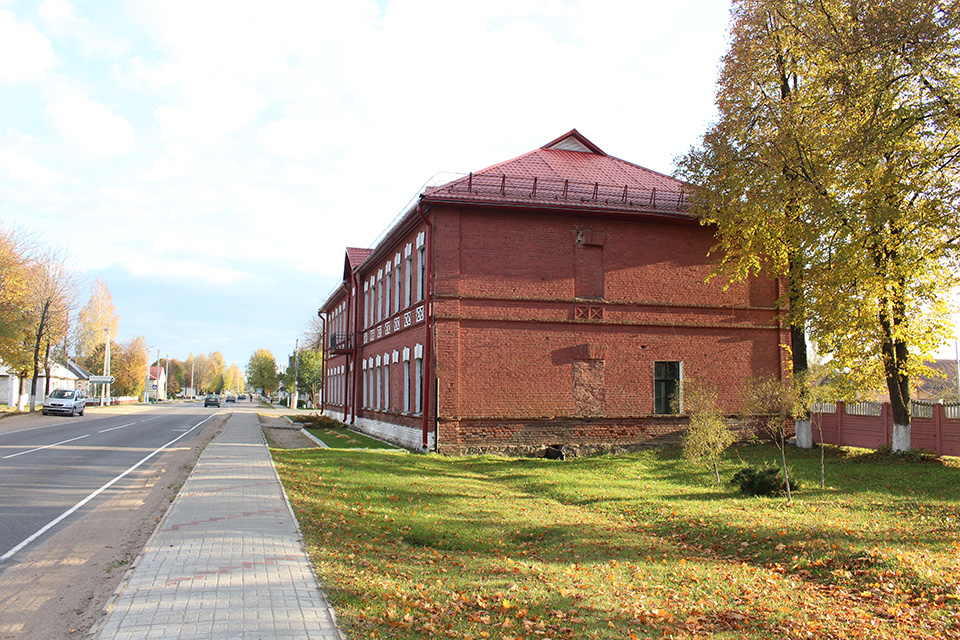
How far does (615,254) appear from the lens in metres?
22.0

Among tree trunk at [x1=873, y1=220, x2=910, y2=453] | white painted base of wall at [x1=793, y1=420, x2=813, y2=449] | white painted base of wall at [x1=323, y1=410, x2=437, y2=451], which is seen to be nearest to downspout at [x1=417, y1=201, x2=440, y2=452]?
white painted base of wall at [x1=323, y1=410, x2=437, y2=451]

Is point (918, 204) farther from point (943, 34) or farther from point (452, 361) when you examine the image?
point (452, 361)

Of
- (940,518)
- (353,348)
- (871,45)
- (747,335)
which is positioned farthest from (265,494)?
(353,348)

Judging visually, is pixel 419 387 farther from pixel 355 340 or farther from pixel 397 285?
pixel 355 340

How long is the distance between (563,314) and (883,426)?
33.1 feet

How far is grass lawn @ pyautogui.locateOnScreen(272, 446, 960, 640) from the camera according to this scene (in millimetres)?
5758

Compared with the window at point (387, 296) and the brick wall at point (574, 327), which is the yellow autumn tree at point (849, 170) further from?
the window at point (387, 296)

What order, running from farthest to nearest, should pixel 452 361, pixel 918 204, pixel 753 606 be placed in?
pixel 452 361
pixel 918 204
pixel 753 606

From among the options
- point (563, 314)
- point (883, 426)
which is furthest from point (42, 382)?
point (883, 426)

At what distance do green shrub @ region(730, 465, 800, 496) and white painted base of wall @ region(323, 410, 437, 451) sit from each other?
9.73 m

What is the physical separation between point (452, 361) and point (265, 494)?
9.31 meters

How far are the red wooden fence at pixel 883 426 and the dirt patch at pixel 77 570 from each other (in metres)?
13.5

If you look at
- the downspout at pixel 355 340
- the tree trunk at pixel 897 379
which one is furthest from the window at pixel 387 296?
the tree trunk at pixel 897 379

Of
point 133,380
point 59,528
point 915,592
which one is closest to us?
point 915,592
